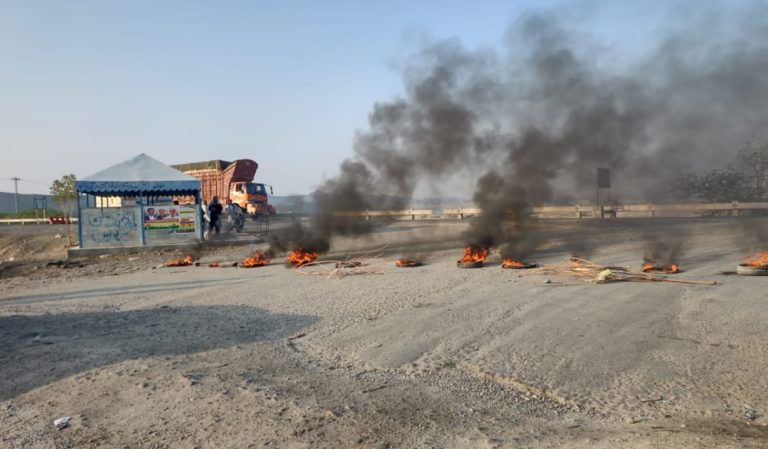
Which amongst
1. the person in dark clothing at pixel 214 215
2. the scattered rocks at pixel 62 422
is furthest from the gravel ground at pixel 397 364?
the person in dark clothing at pixel 214 215

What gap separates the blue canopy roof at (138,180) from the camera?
18422 mm

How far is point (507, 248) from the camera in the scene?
12.3 meters

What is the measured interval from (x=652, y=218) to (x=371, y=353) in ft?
45.8

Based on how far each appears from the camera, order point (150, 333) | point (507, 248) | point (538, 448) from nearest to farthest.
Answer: point (538, 448), point (150, 333), point (507, 248)

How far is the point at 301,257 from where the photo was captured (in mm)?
13867

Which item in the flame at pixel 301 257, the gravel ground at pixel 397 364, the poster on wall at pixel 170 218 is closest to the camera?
the gravel ground at pixel 397 364

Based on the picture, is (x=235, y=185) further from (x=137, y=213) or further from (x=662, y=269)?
(x=662, y=269)

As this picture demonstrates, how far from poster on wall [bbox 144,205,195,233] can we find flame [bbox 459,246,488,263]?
37.9 ft

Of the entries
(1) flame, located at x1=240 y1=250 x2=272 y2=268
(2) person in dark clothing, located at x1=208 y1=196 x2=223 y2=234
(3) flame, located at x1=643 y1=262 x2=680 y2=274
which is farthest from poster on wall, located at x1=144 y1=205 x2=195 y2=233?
(3) flame, located at x1=643 y1=262 x2=680 y2=274

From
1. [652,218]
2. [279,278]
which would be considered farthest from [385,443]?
[652,218]

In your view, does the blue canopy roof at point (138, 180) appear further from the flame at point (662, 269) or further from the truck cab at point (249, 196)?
the flame at point (662, 269)

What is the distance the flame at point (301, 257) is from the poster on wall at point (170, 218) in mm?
6694

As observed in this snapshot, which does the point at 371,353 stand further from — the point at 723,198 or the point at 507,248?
the point at 723,198

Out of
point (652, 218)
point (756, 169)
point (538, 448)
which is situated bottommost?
point (538, 448)
